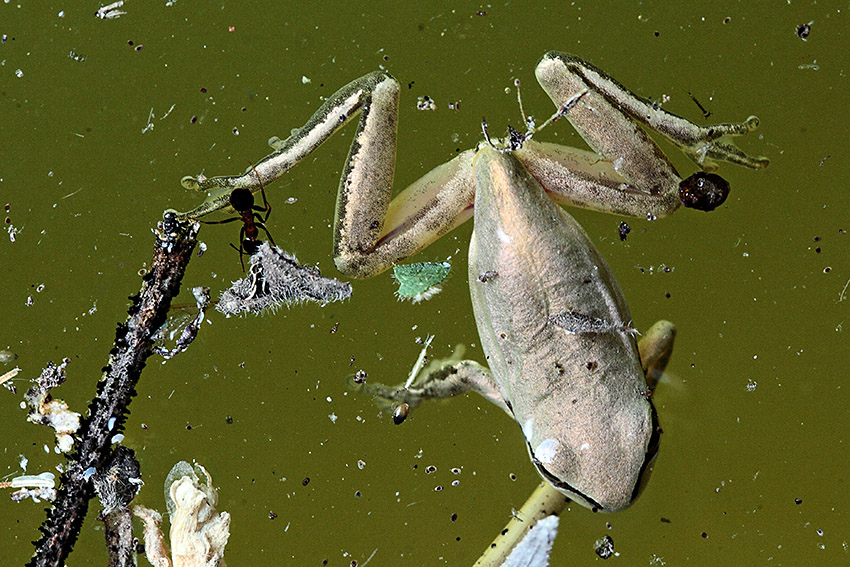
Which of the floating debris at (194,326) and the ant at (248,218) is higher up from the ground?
the ant at (248,218)

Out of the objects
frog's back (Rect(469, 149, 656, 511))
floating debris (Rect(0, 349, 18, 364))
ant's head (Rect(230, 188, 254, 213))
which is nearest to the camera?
frog's back (Rect(469, 149, 656, 511))

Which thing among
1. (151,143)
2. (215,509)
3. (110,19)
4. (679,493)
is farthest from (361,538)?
(110,19)

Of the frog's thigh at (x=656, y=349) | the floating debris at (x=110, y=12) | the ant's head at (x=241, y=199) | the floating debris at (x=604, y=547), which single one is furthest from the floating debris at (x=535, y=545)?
the floating debris at (x=110, y=12)

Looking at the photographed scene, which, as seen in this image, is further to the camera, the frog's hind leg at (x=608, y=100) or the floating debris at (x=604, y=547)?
the floating debris at (x=604, y=547)

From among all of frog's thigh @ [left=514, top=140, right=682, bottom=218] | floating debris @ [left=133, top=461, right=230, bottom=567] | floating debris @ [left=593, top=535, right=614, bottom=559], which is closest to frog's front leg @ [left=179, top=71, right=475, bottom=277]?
frog's thigh @ [left=514, top=140, right=682, bottom=218]

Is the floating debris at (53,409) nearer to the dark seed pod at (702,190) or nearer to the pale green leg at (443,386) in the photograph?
the pale green leg at (443,386)

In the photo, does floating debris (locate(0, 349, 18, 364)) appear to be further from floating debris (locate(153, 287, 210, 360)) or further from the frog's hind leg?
the frog's hind leg
